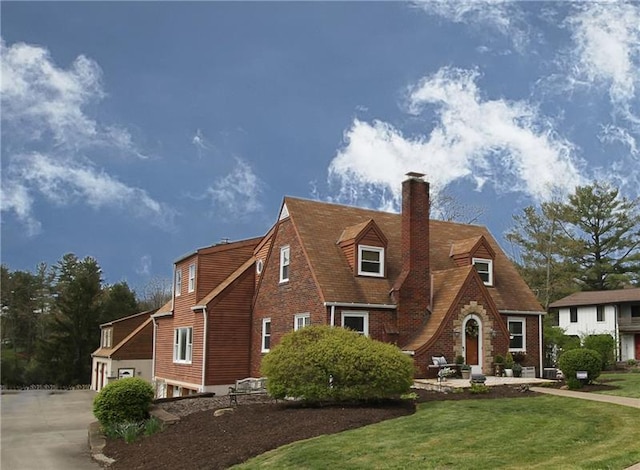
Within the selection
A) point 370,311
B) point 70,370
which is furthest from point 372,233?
point 70,370

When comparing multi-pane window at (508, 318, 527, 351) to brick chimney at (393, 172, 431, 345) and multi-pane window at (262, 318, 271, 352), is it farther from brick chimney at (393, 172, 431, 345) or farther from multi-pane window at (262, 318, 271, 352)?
multi-pane window at (262, 318, 271, 352)

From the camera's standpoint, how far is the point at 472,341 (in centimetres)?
2400

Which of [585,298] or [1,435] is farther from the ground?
[585,298]

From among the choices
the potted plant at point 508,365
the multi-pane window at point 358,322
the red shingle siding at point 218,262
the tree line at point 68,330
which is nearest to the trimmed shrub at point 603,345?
the potted plant at point 508,365

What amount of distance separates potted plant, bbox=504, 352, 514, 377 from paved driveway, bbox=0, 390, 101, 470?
14.5 metres

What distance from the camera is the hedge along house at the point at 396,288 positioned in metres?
23.4

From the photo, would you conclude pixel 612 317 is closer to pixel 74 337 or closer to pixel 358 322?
pixel 358 322

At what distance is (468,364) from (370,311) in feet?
13.2

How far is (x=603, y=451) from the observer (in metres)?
10.8

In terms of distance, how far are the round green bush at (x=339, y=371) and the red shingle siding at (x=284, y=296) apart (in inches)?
214

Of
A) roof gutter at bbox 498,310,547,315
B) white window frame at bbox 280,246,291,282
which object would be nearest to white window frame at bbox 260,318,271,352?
white window frame at bbox 280,246,291,282

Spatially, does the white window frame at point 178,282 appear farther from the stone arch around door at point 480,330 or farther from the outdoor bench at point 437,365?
the stone arch around door at point 480,330

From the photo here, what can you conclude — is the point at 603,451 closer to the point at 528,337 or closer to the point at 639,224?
the point at 528,337

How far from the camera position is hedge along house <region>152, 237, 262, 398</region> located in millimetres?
27750
